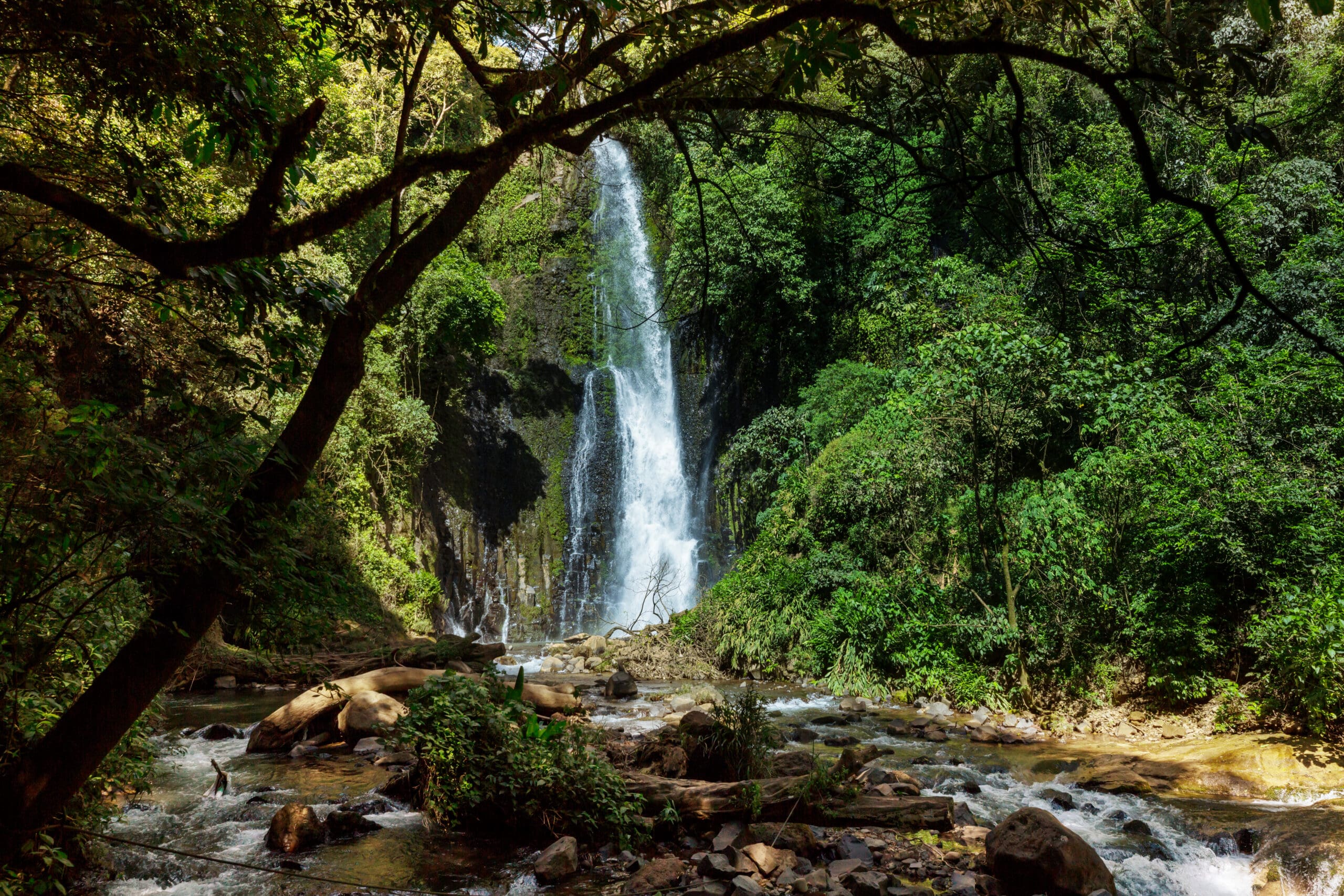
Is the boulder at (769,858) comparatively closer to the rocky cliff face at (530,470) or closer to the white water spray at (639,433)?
the white water spray at (639,433)

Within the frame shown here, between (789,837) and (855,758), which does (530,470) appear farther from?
(789,837)

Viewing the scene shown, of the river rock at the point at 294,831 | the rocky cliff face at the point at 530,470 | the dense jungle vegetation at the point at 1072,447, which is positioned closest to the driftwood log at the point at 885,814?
the river rock at the point at 294,831

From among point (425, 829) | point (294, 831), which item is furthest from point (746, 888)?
point (294, 831)

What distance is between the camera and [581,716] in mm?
9445

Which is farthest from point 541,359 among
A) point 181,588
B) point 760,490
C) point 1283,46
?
point 181,588

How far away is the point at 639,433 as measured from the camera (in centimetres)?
2212

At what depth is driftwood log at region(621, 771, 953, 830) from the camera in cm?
563

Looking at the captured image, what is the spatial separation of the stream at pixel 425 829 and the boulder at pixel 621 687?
3.83 meters

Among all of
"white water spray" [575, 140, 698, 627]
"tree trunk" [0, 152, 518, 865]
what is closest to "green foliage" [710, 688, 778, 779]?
"tree trunk" [0, 152, 518, 865]

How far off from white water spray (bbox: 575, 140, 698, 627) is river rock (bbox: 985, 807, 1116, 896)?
12848 millimetres

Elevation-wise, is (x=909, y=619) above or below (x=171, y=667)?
below

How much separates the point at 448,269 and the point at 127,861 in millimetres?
16566

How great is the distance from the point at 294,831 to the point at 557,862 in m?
1.90

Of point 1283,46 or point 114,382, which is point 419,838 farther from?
point 1283,46
